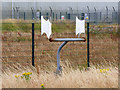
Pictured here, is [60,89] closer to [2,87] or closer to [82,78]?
[82,78]

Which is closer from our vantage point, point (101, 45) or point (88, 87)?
point (88, 87)

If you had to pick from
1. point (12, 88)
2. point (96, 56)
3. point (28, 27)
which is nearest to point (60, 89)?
point (12, 88)

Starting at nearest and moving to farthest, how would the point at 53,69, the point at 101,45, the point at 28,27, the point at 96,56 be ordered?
the point at 53,69, the point at 96,56, the point at 101,45, the point at 28,27

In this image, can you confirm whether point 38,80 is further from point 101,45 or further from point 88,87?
point 101,45

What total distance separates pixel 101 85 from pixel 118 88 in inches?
12.0

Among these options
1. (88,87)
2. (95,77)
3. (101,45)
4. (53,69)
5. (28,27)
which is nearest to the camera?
(88,87)

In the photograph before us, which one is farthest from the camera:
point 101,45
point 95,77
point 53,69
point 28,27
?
point 28,27

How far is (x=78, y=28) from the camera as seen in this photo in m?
5.46

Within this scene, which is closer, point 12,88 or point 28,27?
point 12,88

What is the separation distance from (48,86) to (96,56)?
523 centimetres

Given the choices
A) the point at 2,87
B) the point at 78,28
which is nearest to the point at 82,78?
the point at 78,28

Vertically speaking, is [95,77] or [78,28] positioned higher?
[78,28]

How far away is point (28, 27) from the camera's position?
19.4 m

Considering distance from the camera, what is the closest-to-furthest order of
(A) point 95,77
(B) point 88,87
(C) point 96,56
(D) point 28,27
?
(B) point 88,87, (A) point 95,77, (C) point 96,56, (D) point 28,27
